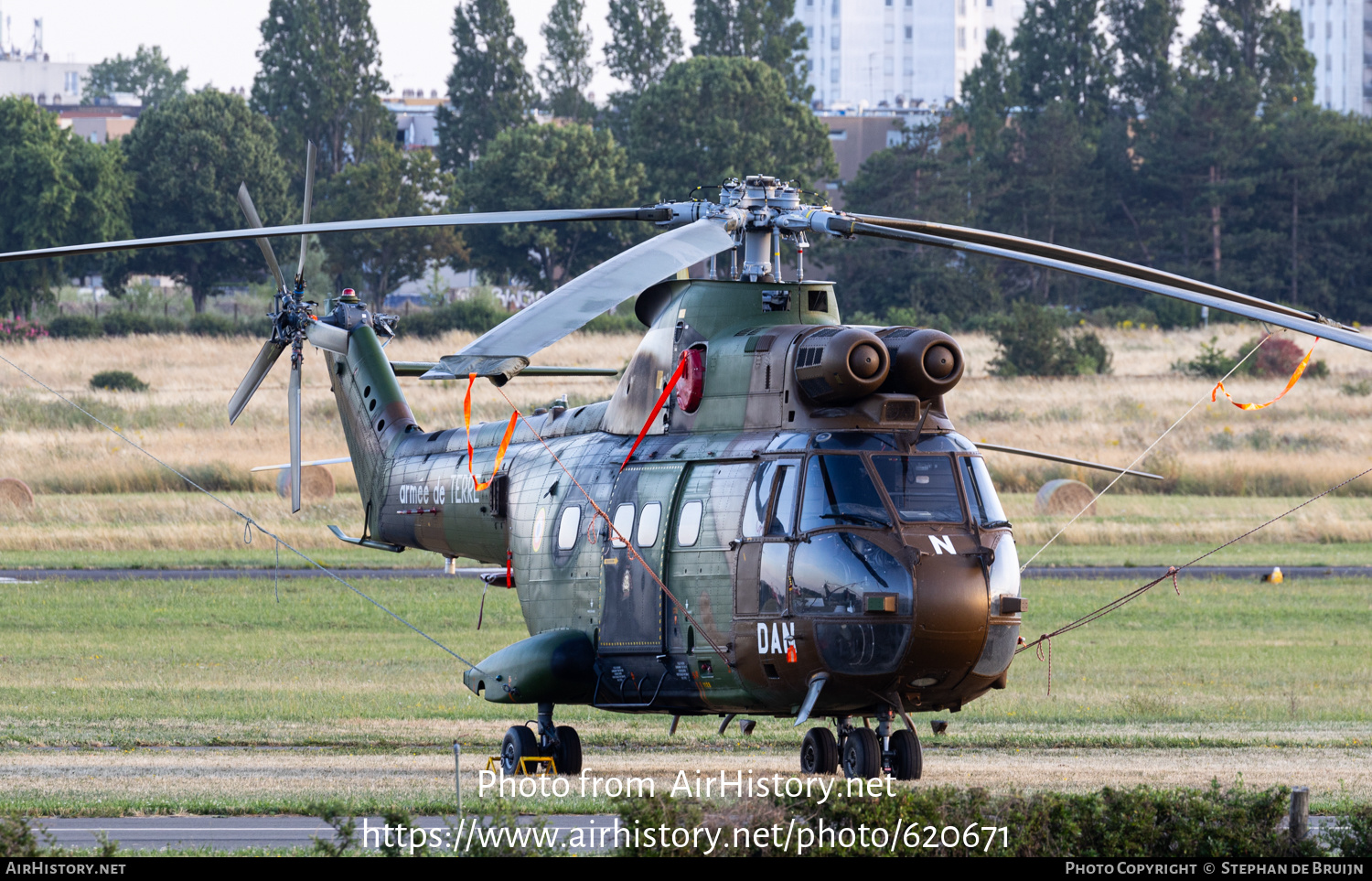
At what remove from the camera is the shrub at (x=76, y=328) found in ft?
276

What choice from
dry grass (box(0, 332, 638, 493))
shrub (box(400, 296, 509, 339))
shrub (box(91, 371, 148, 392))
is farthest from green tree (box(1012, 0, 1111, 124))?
shrub (box(91, 371, 148, 392))

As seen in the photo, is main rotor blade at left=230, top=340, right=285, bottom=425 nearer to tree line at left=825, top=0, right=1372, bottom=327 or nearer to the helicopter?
the helicopter

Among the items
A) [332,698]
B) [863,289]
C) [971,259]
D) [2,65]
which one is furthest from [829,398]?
[2,65]

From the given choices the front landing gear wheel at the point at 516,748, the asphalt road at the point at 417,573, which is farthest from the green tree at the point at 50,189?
the front landing gear wheel at the point at 516,748

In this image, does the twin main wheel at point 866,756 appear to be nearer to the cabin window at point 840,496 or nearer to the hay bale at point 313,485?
the cabin window at point 840,496

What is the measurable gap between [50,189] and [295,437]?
83402 mm

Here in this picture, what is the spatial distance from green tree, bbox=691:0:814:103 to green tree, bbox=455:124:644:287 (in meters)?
23.6

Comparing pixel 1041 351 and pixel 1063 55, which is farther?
pixel 1063 55

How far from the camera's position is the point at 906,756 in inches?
543

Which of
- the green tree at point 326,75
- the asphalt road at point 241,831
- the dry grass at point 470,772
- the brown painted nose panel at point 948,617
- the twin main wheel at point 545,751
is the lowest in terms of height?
the dry grass at point 470,772

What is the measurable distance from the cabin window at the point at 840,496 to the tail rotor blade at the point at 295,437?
23.8 ft

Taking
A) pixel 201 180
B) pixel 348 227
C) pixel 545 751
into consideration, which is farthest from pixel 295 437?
pixel 201 180

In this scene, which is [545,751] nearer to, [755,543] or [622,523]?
[622,523]

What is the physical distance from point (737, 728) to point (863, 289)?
76.7 m
